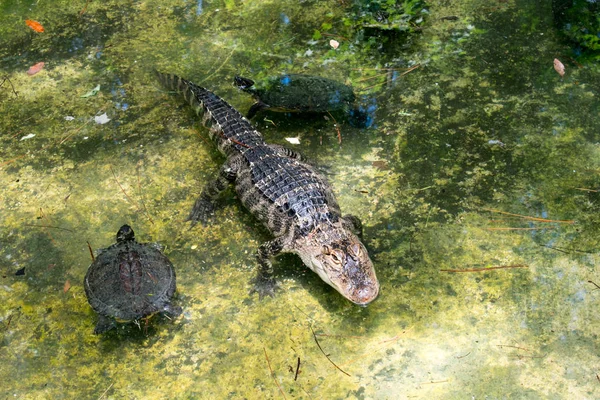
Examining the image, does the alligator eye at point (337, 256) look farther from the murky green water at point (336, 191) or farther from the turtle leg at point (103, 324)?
the turtle leg at point (103, 324)

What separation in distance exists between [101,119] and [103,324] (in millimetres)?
2182

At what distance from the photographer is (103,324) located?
3.61 metres

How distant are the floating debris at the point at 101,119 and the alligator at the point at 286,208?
99 cm

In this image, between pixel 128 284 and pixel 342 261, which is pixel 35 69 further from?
pixel 342 261

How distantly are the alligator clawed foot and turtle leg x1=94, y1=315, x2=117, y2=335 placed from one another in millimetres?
910

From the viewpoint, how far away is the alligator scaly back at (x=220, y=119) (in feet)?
14.9

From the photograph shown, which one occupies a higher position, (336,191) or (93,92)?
(93,92)

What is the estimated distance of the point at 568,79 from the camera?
512 cm

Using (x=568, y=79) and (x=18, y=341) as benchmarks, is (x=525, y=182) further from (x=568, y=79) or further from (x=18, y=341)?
(x=18, y=341)

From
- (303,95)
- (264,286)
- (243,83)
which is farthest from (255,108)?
(264,286)

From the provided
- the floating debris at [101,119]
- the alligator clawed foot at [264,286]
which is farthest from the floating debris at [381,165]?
the floating debris at [101,119]

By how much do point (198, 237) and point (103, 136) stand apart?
4.86 feet

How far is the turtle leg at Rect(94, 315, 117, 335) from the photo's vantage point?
3.60m

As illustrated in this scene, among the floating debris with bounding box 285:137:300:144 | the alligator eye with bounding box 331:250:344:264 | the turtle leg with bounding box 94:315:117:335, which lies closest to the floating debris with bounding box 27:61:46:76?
the floating debris with bounding box 285:137:300:144
